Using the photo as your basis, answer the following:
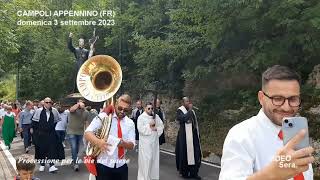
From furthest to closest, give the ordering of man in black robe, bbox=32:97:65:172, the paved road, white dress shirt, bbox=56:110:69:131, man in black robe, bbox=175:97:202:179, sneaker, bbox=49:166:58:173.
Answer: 1. white dress shirt, bbox=56:110:69:131
2. man in black robe, bbox=32:97:65:172
3. sneaker, bbox=49:166:58:173
4. man in black robe, bbox=175:97:202:179
5. the paved road

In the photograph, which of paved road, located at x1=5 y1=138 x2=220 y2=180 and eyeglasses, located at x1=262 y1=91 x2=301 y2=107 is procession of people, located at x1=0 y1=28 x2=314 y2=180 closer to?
eyeglasses, located at x1=262 y1=91 x2=301 y2=107

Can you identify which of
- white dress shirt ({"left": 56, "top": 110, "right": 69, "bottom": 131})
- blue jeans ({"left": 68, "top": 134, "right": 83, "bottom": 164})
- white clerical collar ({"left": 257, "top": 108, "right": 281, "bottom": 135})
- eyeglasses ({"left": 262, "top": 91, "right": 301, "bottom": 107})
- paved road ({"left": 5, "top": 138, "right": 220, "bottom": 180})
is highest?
eyeglasses ({"left": 262, "top": 91, "right": 301, "bottom": 107})

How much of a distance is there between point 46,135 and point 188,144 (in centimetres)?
329

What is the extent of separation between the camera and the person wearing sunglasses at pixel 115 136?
550cm

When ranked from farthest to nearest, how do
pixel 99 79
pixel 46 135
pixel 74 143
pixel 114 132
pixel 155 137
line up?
1. pixel 74 143
2. pixel 46 135
3. pixel 155 137
4. pixel 99 79
5. pixel 114 132

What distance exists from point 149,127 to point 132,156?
4147 mm

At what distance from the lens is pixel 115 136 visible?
5719mm

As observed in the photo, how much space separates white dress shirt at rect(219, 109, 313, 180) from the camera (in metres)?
1.88

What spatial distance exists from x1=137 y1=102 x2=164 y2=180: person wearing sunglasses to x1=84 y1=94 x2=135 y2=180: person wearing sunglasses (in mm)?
3613

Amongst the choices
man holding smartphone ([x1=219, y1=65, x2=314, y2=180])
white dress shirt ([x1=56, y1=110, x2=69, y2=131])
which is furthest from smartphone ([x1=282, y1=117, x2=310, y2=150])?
white dress shirt ([x1=56, y1=110, x2=69, y2=131])

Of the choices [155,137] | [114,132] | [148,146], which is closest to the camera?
[114,132]

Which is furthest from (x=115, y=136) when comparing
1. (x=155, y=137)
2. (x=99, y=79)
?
(x=155, y=137)

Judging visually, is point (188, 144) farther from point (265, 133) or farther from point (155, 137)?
point (265, 133)

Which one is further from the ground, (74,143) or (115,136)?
(115,136)
